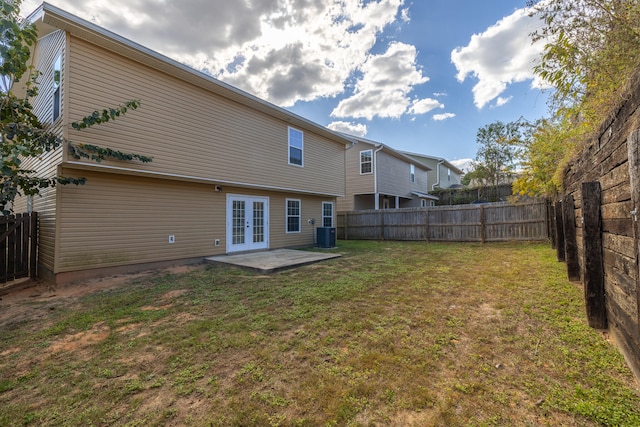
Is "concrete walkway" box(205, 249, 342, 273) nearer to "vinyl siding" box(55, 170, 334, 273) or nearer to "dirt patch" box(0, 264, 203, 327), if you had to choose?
"vinyl siding" box(55, 170, 334, 273)

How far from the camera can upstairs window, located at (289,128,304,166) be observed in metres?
10.7

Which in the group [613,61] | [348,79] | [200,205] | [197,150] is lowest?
[200,205]

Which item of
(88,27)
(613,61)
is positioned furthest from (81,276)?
(613,61)

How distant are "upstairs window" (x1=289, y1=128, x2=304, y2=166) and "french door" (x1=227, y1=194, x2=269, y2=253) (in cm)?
200

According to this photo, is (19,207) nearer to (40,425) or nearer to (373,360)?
(40,425)

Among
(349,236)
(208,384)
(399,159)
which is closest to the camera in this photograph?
(208,384)

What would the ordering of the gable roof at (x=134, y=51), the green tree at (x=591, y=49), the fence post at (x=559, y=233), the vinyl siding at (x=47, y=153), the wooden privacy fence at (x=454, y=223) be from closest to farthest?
the green tree at (x=591, y=49) → the gable roof at (x=134, y=51) → the vinyl siding at (x=47, y=153) → the fence post at (x=559, y=233) → the wooden privacy fence at (x=454, y=223)

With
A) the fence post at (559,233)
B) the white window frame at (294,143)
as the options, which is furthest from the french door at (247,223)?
the fence post at (559,233)

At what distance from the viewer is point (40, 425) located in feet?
6.10

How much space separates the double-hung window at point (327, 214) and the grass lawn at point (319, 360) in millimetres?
8321

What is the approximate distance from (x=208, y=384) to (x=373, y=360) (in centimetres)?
151

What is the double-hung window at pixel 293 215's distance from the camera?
11.2 m

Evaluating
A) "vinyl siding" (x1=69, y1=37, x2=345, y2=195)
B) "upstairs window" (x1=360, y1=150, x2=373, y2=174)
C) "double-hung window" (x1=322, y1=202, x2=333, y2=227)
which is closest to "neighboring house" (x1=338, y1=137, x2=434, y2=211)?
"upstairs window" (x1=360, y1=150, x2=373, y2=174)

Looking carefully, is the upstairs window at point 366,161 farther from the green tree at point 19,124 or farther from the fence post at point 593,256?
the fence post at point 593,256
